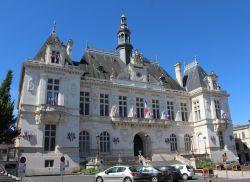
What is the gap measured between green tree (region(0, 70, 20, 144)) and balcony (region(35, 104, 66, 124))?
3372 millimetres

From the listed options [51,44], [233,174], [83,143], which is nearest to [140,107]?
[83,143]

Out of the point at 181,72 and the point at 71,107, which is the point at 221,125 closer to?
the point at 181,72

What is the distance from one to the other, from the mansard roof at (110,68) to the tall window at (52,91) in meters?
6.39

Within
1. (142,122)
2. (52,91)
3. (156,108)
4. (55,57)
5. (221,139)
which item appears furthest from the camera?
(221,139)

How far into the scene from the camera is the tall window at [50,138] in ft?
104

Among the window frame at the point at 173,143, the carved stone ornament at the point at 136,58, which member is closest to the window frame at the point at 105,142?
the window frame at the point at 173,143

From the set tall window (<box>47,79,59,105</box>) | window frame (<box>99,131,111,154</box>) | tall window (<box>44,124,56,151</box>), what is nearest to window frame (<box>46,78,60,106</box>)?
tall window (<box>47,79,59,105</box>)

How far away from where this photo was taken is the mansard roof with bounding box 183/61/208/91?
47156mm

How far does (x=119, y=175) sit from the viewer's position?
60.8 ft

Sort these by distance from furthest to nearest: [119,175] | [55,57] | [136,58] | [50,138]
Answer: [136,58], [55,57], [50,138], [119,175]

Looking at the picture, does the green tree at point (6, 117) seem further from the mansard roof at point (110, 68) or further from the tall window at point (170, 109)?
the tall window at point (170, 109)

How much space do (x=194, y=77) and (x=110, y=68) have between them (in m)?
16.6

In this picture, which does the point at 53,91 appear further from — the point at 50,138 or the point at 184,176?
the point at 184,176

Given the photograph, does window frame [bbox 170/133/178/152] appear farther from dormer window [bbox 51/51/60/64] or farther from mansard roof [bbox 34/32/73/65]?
dormer window [bbox 51/51/60/64]
